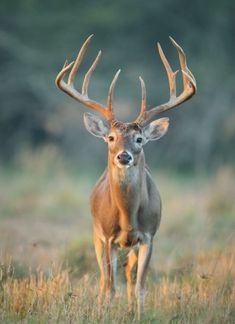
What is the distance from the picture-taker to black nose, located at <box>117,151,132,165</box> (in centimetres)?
998

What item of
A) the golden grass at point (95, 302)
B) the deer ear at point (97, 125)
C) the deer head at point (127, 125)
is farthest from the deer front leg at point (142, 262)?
the deer ear at point (97, 125)

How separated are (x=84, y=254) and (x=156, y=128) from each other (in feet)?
9.34

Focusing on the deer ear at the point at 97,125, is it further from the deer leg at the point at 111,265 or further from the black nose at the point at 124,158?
the deer leg at the point at 111,265

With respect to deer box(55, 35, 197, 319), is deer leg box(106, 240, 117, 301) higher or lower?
lower

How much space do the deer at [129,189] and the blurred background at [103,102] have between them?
6.66m

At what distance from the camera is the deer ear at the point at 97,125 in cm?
1078

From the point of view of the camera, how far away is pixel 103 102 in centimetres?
2981

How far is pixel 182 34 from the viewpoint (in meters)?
29.0

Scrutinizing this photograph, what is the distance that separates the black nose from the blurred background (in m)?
7.54

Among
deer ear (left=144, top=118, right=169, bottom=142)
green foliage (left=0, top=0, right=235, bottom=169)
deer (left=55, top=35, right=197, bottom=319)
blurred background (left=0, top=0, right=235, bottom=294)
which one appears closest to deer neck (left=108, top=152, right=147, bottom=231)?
deer (left=55, top=35, right=197, bottom=319)

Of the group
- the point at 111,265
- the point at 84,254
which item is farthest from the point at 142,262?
the point at 84,254

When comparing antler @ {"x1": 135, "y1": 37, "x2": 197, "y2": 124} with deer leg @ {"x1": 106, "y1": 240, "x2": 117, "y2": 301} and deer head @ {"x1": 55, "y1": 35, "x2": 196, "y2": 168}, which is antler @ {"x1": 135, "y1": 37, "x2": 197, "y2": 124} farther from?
deer leg @ {"x1": 106, "y1": 240, "x2": 117, "y2": 301}

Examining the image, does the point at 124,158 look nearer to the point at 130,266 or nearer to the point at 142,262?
the point at 142,262

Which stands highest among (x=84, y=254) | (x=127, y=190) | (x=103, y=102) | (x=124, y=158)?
(x=103, y=102)
